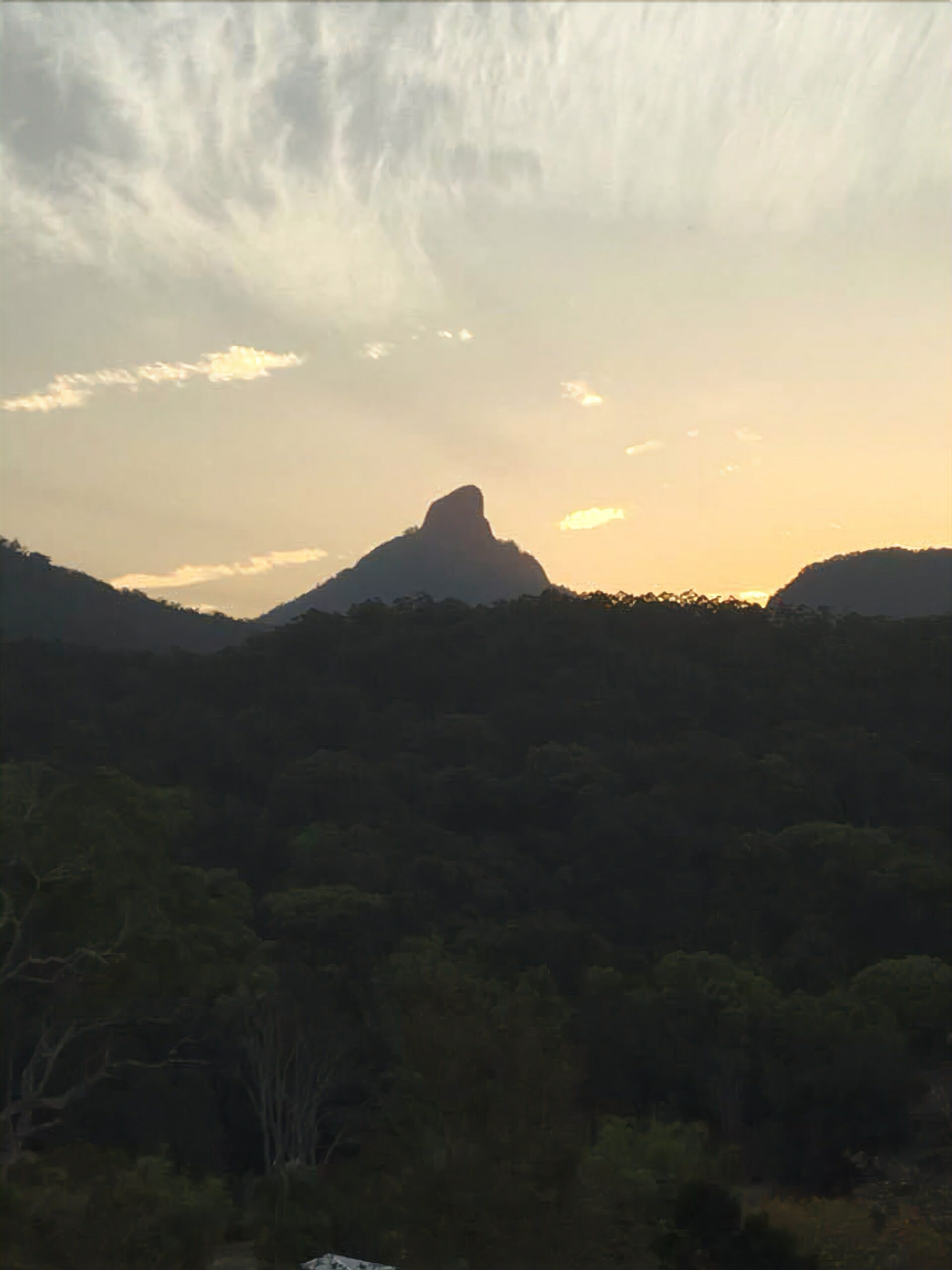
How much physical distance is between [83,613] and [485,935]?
53.6m

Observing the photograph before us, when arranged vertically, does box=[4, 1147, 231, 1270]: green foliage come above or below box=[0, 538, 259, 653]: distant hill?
below

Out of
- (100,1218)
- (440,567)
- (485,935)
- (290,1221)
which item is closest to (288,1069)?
(485,935)

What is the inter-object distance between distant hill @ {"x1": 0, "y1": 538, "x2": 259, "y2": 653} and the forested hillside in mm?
19148

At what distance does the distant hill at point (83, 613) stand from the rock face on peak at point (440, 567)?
5251 cm

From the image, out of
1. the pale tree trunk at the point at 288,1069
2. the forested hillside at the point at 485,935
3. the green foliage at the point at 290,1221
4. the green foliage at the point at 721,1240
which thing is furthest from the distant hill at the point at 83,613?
the green foliage at the point at 721,1240

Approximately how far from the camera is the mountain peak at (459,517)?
15412 cm

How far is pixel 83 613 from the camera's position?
8281 centimetres

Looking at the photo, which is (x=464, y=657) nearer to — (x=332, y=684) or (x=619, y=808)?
(x=332, y=684)

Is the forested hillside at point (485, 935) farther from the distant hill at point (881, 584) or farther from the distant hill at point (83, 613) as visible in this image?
the distant hill at point (881, 584)

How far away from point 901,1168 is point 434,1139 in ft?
39.0

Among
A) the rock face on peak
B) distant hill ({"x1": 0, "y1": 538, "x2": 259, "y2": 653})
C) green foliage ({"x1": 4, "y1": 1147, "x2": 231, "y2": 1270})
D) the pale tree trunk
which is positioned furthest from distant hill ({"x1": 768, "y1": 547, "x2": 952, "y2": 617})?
green foliage ({"x1": 4, "y1": 1147, "x2": 231, "y2": 1270})

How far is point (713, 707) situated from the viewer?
59.0 meters

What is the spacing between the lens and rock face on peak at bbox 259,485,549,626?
490 feet

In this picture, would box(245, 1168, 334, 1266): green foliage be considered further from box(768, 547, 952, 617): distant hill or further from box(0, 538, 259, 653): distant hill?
box(768, 547, 952, 617): distant hill
